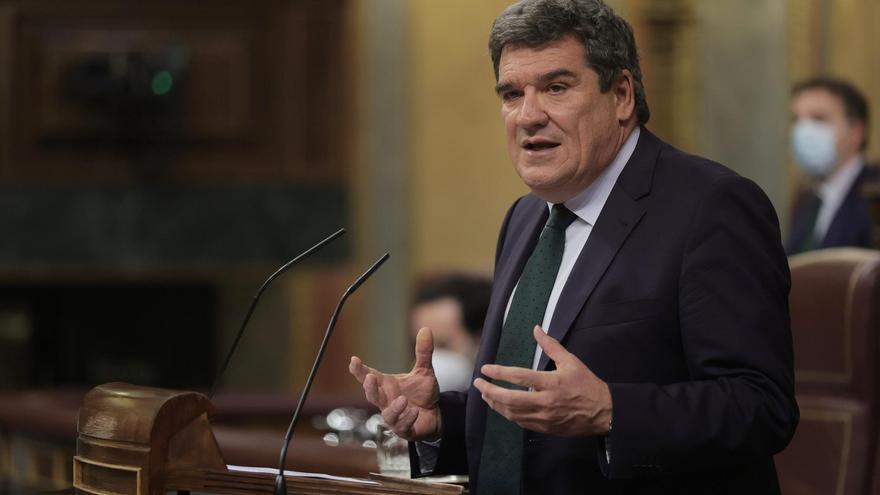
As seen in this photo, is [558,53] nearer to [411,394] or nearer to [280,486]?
[411,394]

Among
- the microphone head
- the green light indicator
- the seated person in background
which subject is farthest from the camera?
the green light indicator

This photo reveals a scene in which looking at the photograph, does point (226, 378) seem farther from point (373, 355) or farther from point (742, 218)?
point (742, 218)

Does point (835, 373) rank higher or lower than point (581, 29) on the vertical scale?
lower

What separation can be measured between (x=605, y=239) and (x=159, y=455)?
2.16ft

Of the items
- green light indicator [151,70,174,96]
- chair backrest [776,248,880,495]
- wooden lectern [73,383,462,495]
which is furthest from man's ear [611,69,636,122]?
green light indicator [151,70,174,96]

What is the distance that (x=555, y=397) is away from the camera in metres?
1.64

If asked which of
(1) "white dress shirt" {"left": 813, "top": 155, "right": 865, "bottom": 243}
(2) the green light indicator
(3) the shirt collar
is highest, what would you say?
(2) the green light indicator

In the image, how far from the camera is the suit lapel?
186 centimetres

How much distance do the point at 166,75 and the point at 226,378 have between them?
58.1 inches

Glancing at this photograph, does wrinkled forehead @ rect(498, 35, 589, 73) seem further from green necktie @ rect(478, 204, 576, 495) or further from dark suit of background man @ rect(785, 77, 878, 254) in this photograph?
dark suit of background man @ rect(785, 77, 878, 254)

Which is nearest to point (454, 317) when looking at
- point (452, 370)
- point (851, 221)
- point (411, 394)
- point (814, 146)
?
point (452, 370)

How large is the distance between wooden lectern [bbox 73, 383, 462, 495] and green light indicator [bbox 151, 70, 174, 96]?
15.7 ft

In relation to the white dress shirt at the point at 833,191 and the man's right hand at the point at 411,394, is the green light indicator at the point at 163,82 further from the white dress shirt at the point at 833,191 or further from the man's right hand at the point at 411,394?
the man's right hand at the point at 411,394

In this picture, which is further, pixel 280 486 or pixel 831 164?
pixel 831 164
